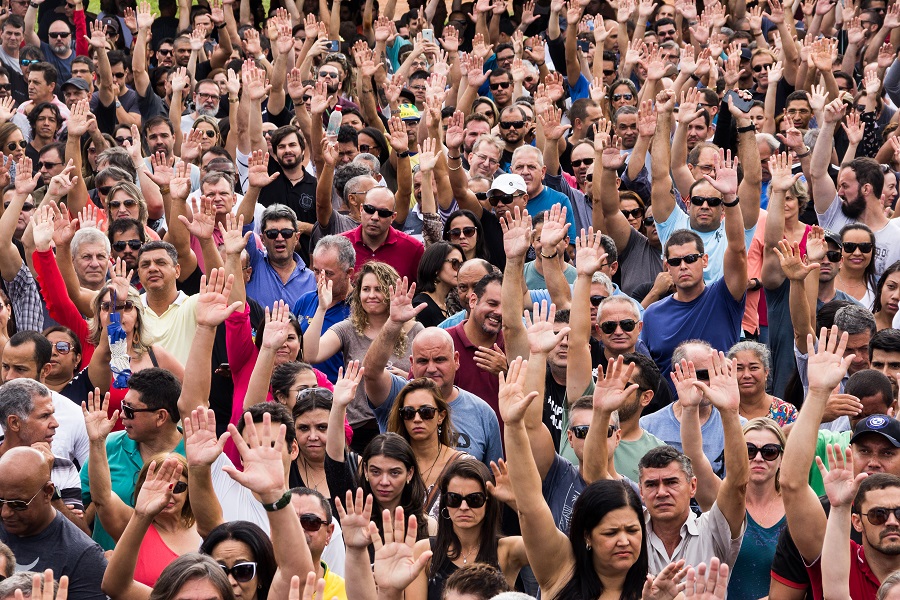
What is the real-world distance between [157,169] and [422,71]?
4284 mm

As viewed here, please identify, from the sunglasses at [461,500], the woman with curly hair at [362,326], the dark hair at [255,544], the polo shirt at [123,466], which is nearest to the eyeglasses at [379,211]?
the woman with curly hair at [362,326]

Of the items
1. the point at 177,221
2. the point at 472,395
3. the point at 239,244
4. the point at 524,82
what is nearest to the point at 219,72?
the point at 524,82

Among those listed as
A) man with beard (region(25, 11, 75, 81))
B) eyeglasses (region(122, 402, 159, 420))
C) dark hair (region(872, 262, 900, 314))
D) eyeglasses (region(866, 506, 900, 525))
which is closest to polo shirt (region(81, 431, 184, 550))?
eyeglasses (region(122, 402, 159, 420))

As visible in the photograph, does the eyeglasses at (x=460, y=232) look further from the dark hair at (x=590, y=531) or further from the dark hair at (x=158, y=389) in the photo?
the dark hair at (x=590, y=531)

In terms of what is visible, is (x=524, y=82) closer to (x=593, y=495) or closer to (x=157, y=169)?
(x=157, y=169)

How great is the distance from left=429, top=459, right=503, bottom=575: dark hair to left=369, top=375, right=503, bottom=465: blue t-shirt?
0.99 metres

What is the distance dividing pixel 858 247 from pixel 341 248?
10.5 feet

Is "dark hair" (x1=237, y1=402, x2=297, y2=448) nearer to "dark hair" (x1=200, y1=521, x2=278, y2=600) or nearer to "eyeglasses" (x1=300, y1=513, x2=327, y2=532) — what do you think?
"eyeglasses" (x1=300, y1=513, x2=327, y2=532)

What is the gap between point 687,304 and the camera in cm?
803

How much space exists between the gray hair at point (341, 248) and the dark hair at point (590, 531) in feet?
11.0

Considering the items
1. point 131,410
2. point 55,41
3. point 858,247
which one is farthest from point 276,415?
point 55,41

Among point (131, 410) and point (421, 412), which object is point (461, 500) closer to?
point (421, 412)

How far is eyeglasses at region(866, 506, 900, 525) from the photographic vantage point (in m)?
4.88

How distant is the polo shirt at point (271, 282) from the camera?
28.3 ft
